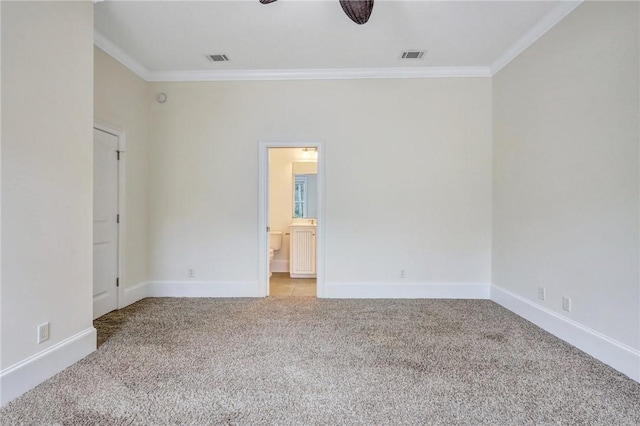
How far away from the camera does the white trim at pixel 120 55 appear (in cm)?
308

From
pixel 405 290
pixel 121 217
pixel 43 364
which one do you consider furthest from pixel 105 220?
pixel 405 290

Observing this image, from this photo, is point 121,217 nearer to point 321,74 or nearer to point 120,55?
point 120,55

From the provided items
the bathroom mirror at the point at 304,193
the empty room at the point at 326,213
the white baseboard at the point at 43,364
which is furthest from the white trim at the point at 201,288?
the bathroom mirror at the point at 304,193

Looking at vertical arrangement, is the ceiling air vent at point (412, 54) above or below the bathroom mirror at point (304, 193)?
above

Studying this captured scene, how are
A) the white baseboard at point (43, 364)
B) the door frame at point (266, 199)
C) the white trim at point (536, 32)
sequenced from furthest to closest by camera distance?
the door frame at point (266, 199)
the white trim at point (536, 32)
the white baseboard at point (43, 364)

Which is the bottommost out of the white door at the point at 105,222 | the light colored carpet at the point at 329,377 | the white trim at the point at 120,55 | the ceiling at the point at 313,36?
the light colored carpet at the point at 329,377

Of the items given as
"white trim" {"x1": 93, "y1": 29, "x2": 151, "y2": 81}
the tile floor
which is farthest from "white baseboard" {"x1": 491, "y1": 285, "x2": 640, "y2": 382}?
"white trim" {"x1": 93, "y1": 29, "x2": 151, "y2": 81}

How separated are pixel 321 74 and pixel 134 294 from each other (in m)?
3.45

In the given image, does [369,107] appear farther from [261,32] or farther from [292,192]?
[292,192]

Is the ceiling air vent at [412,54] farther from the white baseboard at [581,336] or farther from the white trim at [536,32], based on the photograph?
the white baseboard at [581,336]

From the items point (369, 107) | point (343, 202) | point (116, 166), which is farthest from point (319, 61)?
point (116, 166)

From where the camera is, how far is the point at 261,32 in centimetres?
301

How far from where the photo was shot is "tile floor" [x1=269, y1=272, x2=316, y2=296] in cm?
425

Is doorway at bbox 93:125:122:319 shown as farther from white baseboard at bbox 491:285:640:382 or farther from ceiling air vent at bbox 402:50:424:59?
white baseboard at bbox 491:285:640:382
